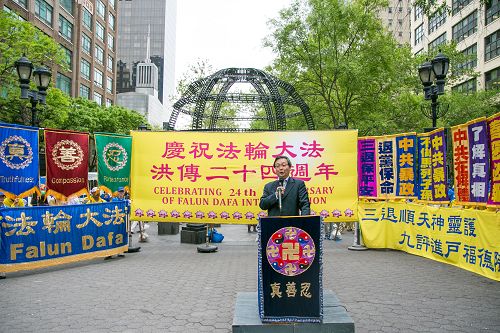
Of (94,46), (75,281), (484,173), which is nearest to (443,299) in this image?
(484,173)

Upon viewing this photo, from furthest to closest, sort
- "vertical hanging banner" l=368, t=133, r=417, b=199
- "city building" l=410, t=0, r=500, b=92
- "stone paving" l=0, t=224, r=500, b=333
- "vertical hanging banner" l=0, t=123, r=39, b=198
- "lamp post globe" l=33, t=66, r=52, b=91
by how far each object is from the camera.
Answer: "city building" l=410, t=0, r=500, b=92 → "lamp post globe" l=33, t=66, r=52, b=91 → "vertical hanging banner" l=368, t=133, r=417, b=199 → "vertical hanging banner" l=0, t=123, r=39, b=198 → "stone paving" l=0, t=224, r=500, b=333

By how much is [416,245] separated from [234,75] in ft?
32.6

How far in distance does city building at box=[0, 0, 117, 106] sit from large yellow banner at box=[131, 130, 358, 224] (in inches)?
1167

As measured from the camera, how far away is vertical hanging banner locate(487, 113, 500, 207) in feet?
21.5

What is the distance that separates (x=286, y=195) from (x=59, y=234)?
5647 millimetres

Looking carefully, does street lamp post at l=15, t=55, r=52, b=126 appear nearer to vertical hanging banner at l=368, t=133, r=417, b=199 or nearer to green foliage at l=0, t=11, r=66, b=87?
vertical hanging banner at l=368, t=133, r=417, b=199

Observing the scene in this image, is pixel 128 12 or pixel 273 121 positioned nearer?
pixel 273 121

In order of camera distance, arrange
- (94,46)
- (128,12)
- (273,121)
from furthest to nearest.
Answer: (128,12), (94,46), (273,121)

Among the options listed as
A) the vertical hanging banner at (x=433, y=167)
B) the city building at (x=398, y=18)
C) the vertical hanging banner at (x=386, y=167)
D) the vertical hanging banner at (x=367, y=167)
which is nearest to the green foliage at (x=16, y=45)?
the city building at (x=398, y=18)

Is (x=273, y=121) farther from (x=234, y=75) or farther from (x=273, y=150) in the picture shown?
(x=273, y=150)

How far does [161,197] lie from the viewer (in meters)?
10.2

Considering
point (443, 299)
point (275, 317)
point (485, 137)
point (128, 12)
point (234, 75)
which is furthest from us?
point (128, 12)

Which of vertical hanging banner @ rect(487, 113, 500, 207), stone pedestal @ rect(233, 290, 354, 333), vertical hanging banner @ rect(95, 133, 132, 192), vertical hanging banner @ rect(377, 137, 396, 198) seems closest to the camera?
stone pedestal @ rect(233, 290, 354, 333)

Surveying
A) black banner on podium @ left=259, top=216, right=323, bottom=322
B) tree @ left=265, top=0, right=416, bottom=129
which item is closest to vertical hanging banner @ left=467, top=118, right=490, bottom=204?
black banner on podium @ left=259, top=216, right=323, bottom=322
